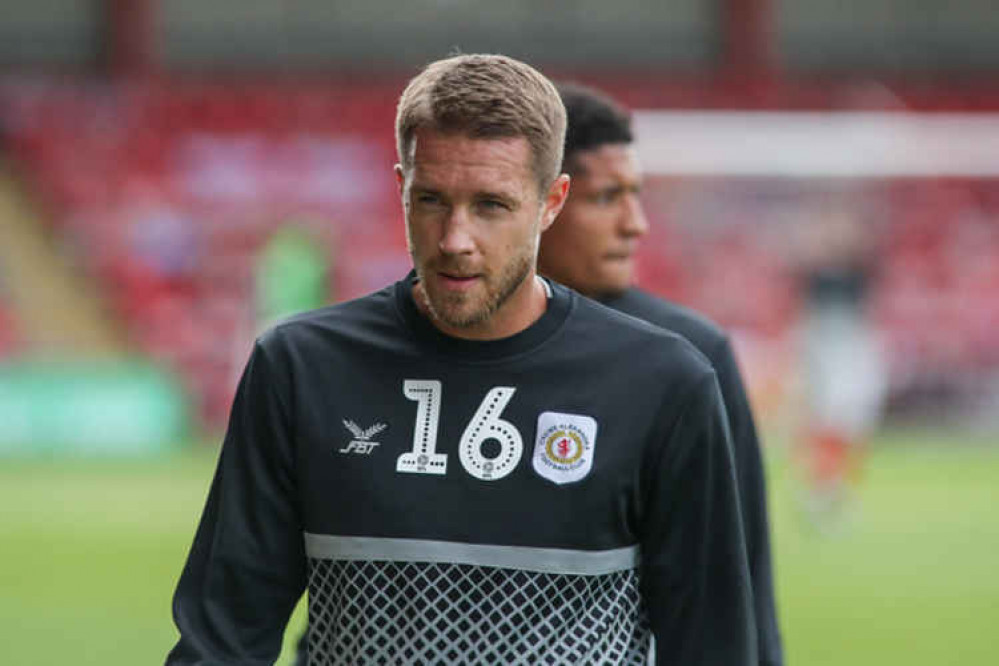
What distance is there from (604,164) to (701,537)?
1474 millimetres

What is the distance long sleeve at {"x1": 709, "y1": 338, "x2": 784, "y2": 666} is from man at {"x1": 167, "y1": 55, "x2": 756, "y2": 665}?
29.9 inches

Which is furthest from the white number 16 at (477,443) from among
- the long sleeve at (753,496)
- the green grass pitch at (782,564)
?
the green grass pitch at (782,564)

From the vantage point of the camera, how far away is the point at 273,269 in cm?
1673

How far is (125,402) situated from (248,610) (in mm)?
14470

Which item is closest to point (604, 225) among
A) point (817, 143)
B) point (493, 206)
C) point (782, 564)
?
point (493, 206)

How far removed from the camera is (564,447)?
7.09 ft

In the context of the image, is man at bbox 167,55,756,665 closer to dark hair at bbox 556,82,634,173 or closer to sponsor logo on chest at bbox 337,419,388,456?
sponsor logo on chest at bbox 337,419,388,456

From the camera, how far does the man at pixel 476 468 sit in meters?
2.14

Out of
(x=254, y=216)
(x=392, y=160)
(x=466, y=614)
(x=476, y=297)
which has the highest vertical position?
(x=392, y=160)

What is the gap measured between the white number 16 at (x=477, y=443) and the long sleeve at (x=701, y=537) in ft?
0.64

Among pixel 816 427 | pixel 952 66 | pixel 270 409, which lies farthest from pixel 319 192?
pixel 270 409

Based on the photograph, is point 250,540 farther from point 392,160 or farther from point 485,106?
point 392,160

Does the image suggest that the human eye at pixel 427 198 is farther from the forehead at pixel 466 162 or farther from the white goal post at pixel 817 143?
the white goal post at pixel 817 143

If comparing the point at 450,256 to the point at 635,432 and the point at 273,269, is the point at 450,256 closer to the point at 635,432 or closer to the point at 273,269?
the point at 635,432
